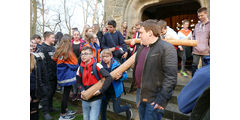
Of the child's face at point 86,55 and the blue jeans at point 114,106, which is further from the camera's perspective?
the blue jeans at point 114,106

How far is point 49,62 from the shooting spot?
3240 mm

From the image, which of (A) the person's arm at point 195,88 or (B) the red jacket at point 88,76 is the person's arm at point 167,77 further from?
(B) the red jacket at point 88,76

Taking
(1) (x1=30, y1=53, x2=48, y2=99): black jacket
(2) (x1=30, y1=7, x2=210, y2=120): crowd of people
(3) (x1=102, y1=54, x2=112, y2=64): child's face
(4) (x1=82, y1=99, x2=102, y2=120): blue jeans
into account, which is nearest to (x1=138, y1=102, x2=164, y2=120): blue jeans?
(2) (x1=30, y1=7, x2=210, y2=120): crowd of people

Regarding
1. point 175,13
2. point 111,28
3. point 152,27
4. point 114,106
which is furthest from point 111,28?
point 175,13

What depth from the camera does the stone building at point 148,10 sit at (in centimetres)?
663

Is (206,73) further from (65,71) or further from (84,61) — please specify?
(65,71)

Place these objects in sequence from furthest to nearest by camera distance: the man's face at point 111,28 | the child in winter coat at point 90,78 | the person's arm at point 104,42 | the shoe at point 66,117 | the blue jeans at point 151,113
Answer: the person's arm at point 104,42 → the man's face at point 111,28 → the shoe at point 66,117 → the child in winter coat at point 90,78 → the blue jeans at point 151,113

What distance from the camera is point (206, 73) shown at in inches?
36.6

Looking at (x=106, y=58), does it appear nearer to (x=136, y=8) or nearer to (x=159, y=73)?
(x=159, y=73)

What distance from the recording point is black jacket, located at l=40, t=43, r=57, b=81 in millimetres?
3133

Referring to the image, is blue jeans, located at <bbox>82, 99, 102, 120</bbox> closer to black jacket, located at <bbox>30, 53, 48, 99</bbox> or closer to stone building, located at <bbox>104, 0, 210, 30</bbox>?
black jacket, located at <bbox>30, 53, 48, 99</bbox>

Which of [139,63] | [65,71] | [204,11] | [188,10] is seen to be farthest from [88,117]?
[188,10]

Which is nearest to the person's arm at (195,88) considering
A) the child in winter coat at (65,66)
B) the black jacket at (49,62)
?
the child in winter coat at (65,66)

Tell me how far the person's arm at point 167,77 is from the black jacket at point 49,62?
251 cm
